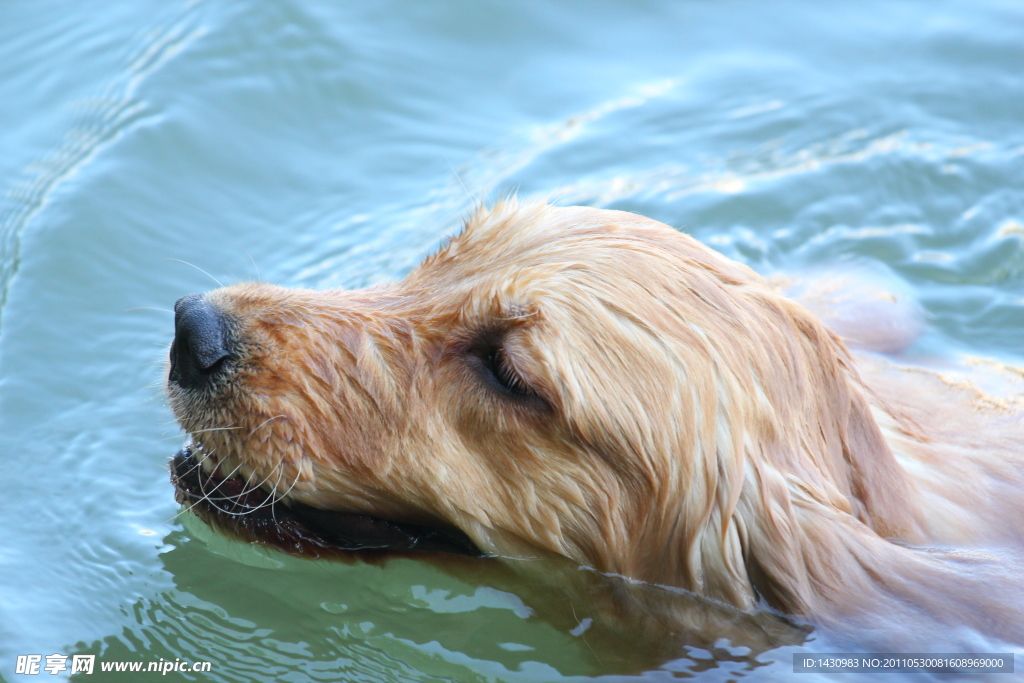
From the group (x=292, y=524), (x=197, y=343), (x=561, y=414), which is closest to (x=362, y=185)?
(x=197, y=343)

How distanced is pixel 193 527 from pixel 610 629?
193cm

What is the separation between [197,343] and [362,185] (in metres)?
4.05

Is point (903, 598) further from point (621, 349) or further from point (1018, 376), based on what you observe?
point (1018, 376)

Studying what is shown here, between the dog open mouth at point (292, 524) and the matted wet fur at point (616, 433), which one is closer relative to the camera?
the matted wet fur at point (616, 433)

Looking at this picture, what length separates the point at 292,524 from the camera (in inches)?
171

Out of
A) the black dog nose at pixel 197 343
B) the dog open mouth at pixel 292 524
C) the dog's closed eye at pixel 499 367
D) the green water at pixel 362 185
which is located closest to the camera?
the dog's closed eye at pixel 499 367

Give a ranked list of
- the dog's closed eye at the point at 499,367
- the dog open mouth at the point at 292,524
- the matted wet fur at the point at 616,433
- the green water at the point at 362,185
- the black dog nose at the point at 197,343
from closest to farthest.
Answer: the matted wet fur at the point at 616,433
the dog's closed eye at the point at 499,367
the black dog nose at the point at 197,343
the dog open mouth at the point at 292,524
the green water at the point at 362,185

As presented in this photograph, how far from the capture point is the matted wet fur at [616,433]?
393 cm

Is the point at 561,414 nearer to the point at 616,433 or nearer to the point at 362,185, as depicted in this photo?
the point at 616,433

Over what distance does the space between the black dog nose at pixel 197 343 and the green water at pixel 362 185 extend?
0.95 m

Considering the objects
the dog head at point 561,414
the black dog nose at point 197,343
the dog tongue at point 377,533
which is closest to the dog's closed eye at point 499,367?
the dog head at point 561,414

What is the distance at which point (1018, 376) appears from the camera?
6.17m

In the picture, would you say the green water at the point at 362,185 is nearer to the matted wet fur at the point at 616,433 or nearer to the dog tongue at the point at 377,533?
the dog tongue at the point at 377,533

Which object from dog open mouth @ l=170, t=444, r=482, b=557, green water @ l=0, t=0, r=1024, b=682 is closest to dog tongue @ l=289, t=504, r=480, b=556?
dog open mouth @ l=170, t=444, r=482, b=557
